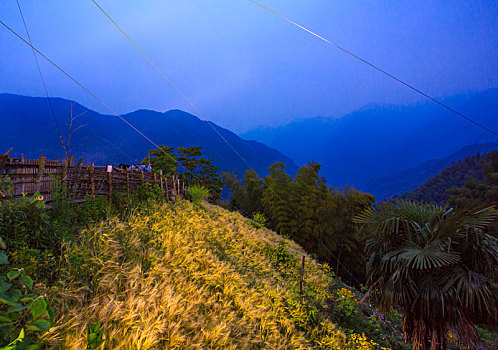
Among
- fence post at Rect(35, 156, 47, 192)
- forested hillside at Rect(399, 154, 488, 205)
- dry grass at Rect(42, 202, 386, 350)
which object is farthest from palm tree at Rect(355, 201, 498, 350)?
forested hillside at Rect(399, 154, 488, 205)

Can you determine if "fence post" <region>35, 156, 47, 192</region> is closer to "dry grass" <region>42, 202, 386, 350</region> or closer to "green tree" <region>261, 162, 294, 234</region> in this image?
"dry grass" <region>42, 202, 386, 350</region>

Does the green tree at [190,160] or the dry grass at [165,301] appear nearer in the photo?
the dry grass at [165,301]

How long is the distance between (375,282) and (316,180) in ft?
58.2

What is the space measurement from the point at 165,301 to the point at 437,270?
5.42 metres

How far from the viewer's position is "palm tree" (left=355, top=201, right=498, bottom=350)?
4.68 meters

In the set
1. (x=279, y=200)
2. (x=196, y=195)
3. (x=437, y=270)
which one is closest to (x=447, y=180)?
(x=279, y=200)

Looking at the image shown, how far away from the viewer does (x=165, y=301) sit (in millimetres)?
2996

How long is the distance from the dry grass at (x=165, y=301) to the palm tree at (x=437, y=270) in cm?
150

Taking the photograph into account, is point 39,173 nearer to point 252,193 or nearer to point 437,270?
point 437,270

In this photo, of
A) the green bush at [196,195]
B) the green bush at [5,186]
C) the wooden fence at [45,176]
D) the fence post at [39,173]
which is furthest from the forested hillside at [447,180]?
the green bush at [5,186]

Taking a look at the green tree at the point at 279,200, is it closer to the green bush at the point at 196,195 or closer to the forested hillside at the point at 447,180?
the green bush at the point at 196,195

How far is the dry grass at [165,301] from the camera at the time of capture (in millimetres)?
2480

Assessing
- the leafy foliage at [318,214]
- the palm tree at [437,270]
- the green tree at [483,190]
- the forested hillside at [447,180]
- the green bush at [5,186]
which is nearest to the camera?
the green bush at [5,186]

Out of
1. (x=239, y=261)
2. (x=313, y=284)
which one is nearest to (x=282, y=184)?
(x=313, y=284)
